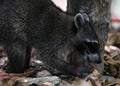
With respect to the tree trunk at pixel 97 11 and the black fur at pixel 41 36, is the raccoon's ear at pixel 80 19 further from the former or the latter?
the tree trunk at pixel 97 11

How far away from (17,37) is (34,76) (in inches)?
24.3

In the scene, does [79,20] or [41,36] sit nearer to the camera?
[79,20]

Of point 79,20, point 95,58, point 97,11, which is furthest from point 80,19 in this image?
point 95,58

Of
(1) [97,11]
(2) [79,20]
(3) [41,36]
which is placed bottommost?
(3) [41,36]

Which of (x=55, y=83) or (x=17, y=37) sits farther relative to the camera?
(x=17, y=37)

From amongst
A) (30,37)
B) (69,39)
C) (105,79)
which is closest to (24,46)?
(30,37)

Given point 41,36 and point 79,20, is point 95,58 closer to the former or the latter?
point 79,20

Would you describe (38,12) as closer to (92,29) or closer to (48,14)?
(48,14)

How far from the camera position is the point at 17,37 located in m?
7.65

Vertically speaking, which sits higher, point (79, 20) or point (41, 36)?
point (79, 20)

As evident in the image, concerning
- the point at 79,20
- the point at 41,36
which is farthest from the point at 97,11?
the point at 41,36

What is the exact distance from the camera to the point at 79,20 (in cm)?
742

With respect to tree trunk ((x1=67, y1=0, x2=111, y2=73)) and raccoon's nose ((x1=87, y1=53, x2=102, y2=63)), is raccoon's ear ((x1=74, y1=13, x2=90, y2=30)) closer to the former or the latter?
tree trunk ((x1=67, y1=0, x2=111, y2=73))

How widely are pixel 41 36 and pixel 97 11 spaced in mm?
851
